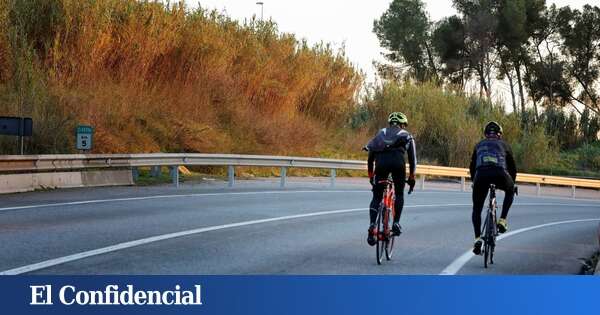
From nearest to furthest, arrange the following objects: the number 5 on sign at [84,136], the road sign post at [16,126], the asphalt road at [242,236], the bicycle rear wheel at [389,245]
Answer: the asphalt road at [242,236] < the bicycle rear wheel at [389,245] < the road sign post at [16,126] < the number 5 on sign at [84,136]

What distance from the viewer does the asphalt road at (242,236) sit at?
10867 millimetres

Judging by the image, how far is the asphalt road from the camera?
1087 cm

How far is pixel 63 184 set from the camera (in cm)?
2164

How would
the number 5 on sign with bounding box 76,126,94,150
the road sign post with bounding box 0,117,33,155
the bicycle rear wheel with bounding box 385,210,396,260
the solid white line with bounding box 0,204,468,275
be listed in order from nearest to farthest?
the solid white line with bounding box 0,204,468,275 → the bicycle rear wheel with bounding box 385,210,396,260 → the road sign post with bounding box 0,117,33,155 → the number 5 on sign with bounding box 76,126,94,150

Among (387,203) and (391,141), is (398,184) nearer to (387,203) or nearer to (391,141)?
(387,203)

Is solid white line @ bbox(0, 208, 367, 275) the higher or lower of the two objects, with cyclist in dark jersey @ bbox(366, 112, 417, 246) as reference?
lower

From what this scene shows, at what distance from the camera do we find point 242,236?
13891mm

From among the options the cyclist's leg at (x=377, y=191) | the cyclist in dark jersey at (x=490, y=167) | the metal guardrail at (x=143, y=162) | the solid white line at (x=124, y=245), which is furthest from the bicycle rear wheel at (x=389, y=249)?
the metal guardrail at (x=143, y=162)

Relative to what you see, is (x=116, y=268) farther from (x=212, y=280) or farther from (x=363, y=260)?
(x=363, y=260)

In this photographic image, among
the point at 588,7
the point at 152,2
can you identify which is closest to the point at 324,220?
the point at 152,2

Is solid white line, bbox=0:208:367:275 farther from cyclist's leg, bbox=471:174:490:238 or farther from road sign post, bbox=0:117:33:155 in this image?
road sign post, bbox=0:117:33:155

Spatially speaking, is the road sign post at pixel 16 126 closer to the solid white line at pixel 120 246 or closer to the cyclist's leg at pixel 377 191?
the solid white line at pixel 120 246

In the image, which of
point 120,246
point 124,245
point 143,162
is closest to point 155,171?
point 143,162

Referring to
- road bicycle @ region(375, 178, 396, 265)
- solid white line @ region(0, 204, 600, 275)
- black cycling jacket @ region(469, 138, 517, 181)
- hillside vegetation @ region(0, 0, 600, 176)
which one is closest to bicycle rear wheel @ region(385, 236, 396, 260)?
road bicycle @ region(375, 178, 396, 265)
